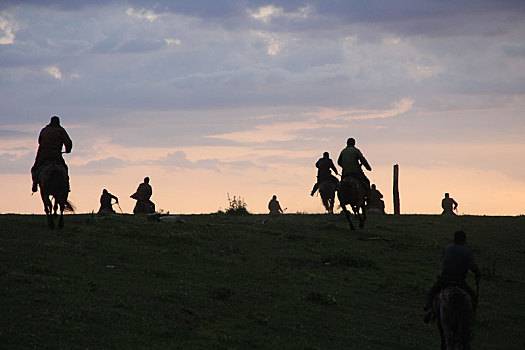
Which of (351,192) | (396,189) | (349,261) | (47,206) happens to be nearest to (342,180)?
(351,192)

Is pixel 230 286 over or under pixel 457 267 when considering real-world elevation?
under

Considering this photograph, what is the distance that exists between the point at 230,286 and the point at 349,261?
631 centimetres

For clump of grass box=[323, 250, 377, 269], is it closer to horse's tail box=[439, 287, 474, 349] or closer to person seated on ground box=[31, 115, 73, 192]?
person seated on ground box=[31, 115, 73, 192]

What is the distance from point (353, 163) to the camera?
111 feet

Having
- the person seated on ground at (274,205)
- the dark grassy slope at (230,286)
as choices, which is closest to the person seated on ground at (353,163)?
the dark grassy slope at (230,286)

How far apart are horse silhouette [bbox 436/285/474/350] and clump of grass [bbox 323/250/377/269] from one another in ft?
37.1

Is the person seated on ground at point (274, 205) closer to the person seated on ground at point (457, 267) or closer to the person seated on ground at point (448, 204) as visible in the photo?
the person seated on ground at point (448, 204)

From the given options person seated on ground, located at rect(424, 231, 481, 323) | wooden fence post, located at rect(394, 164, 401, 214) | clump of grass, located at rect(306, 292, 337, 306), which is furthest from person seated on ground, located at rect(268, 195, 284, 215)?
person seated on ground, located at rect(424, 231, 481, 323)

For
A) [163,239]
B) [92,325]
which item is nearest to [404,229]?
[163,239]

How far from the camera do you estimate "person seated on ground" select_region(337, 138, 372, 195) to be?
3388 cm

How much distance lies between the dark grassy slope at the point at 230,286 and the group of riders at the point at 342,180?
7.37ft

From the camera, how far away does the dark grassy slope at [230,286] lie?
17.7 m

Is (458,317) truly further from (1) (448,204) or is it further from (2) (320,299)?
(1) (448,204)

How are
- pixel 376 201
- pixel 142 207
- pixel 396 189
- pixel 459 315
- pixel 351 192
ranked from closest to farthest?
pixel 459 315 < pixel 351 192 < pixel 142 207 < pixel 376 201 < pixel 396 189
